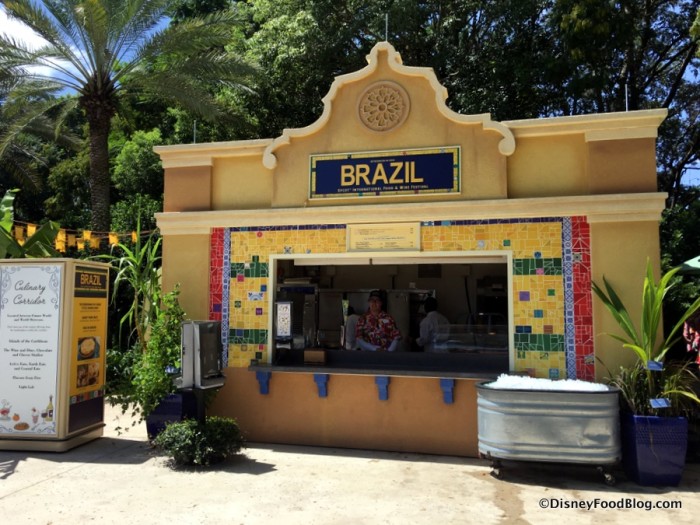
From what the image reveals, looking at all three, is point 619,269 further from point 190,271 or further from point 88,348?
point 88,348

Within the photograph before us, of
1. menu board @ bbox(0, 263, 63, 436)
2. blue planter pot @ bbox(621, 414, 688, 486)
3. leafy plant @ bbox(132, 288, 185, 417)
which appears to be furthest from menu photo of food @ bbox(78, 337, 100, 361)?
blue planter pot @ bbox(621, 414, 688, 486)

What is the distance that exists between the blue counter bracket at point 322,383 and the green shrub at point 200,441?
4.05 feet

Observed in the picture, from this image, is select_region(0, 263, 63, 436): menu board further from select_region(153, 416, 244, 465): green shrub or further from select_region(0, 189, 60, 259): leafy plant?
select_region(153, 416, 244, 465): green shrub

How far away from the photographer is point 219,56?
13.3 meters

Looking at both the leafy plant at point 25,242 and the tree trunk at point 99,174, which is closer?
the leafy plant at point 25,242

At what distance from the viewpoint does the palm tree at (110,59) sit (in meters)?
12.5

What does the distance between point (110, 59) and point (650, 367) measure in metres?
12.3

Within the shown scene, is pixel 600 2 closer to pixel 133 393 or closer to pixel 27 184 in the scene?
pixel 133 393

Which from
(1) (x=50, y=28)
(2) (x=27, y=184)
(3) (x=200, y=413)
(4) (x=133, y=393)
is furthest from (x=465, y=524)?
(2) (x=27, y=184)

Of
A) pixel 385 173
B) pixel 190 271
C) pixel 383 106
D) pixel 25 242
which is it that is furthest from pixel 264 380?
pixel 25 242

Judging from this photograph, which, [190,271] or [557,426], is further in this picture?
[190,271]

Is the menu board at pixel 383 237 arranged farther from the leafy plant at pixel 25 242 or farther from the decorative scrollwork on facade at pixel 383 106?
the leafy plant at pixel 25 242

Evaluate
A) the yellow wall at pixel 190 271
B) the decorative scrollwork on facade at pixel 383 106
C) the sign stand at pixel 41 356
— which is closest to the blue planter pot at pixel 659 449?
the decorative scrollwork on facade at pixel 383 106

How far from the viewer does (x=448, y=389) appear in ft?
23.9
